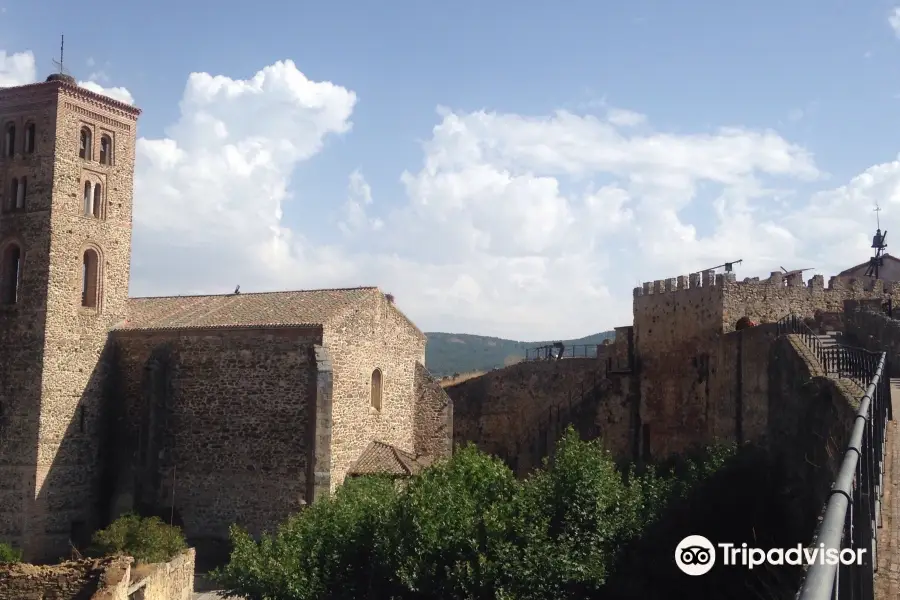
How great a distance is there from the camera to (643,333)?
2917cm

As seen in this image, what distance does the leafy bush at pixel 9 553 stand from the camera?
2470cm

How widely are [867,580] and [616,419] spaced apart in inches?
972

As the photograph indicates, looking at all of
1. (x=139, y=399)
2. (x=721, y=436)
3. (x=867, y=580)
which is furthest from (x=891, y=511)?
(x=139, y=399)

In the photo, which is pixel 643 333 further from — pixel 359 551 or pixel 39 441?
pixel 39 441

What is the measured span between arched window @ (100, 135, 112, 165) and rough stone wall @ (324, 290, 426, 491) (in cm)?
1068

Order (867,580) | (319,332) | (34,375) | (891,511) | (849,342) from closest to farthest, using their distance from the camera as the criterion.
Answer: (867,580), (891,511), (849,342), (319,332), (34,375)

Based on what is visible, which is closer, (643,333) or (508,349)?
(643,333)

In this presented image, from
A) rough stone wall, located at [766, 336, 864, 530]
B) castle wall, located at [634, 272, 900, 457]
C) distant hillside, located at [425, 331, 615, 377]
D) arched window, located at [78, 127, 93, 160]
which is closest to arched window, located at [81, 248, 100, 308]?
arched window, located at [78, 127, 93, 160]

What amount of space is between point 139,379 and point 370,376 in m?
7.92

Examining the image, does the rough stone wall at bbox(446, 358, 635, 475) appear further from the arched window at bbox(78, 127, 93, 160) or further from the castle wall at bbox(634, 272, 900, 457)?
the arched window at bbox(78, 127, 93, 160)

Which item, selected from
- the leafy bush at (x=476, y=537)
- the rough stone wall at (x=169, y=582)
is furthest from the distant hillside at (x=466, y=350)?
the leafy bush at (x=476, y=537)

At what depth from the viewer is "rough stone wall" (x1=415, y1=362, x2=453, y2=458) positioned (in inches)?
1171

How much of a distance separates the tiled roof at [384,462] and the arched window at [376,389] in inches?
54.6

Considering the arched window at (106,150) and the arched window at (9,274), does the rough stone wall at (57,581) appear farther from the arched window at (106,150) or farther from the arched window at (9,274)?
the arched window at (106,150)
